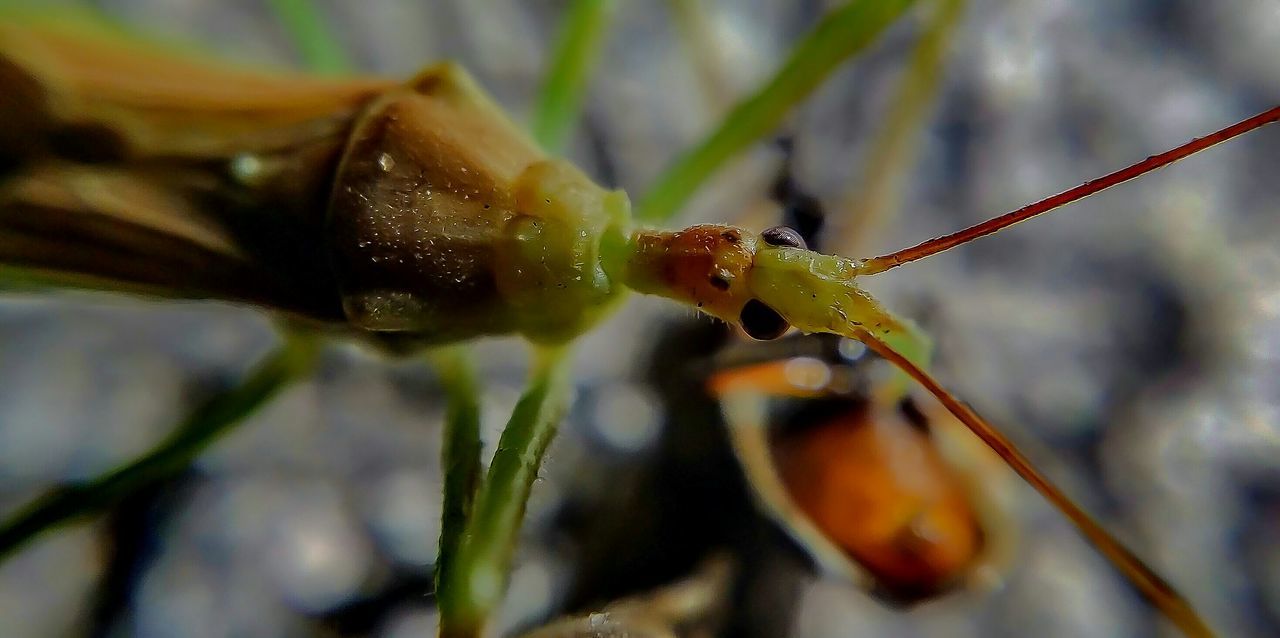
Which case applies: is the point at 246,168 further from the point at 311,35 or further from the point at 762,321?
the point at 762,321

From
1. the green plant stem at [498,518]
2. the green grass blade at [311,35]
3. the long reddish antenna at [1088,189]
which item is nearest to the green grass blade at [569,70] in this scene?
the green grass blade at [311,35]

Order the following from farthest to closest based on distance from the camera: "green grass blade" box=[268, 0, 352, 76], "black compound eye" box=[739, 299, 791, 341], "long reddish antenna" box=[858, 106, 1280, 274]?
"green grass blade" box=[268, 0, 352, 76], "black compound eye" box=[739, 299, 791, 341], "long reddish antenna" box=[858, 106, 1280, 274]

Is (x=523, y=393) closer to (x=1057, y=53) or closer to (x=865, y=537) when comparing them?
(x=865, y=537)

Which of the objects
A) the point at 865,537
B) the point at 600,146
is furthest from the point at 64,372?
the point at 865,537

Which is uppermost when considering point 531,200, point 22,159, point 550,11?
point 550,11

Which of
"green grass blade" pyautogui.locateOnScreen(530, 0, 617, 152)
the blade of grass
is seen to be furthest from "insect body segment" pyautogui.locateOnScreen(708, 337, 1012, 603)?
"green grass blade" pyautogui.locateOnScreen(530, 0, 617, 152)

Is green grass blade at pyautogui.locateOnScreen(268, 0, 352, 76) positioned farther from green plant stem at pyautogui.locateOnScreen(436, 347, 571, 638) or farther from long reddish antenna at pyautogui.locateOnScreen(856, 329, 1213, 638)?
long reddish antenna at pyautogui.locateOnScreen(856, 329, 1213, 638)
